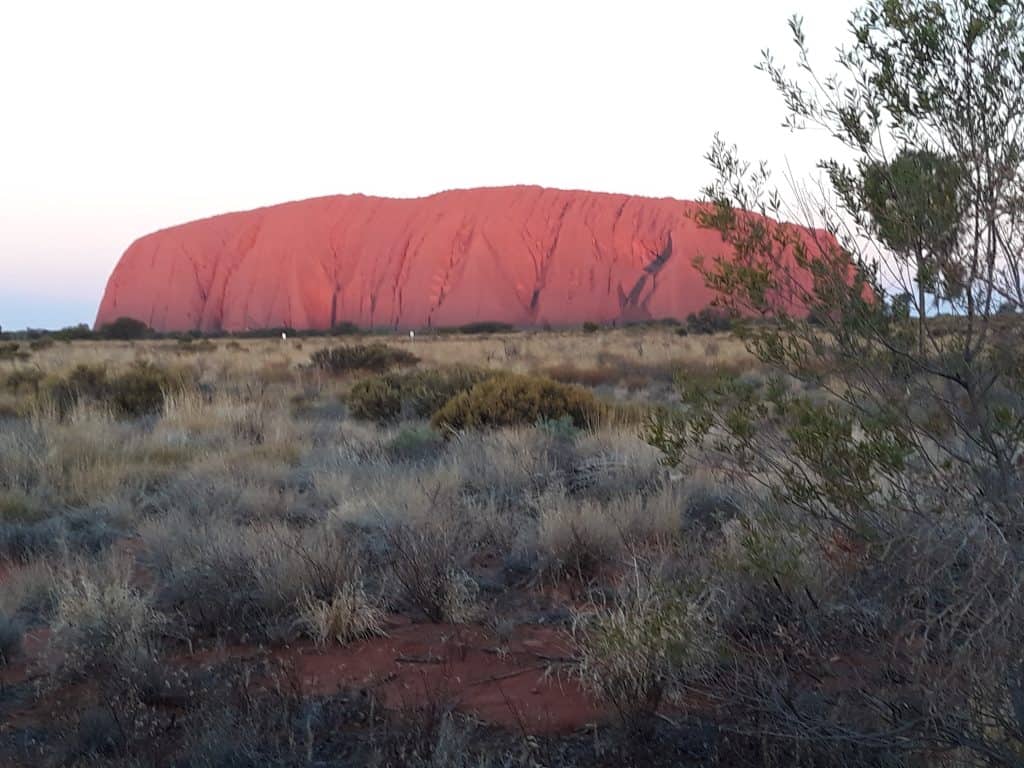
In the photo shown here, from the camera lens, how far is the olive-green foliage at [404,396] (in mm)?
11602

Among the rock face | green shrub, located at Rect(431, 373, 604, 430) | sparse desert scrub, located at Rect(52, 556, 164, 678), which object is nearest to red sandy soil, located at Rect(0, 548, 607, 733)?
sparse desert scrub, located at Rect(52, 556, 164, 678)

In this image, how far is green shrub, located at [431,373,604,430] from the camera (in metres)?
9.85

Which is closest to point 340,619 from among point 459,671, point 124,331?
point 459,671

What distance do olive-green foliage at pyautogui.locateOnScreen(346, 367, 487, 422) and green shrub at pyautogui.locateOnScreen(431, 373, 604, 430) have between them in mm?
1155

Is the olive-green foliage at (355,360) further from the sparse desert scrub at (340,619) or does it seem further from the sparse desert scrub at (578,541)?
the sparse desert scrub at (340,619)

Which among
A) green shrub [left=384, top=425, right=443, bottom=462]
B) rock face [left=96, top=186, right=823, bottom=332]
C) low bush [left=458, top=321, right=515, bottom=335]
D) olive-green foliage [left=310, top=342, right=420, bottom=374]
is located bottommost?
green shrub [left=384, top=425, right=443, bottom=462]

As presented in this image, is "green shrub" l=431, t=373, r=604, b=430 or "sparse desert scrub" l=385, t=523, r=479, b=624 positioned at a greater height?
"green shrub" l=431, t=373, r=604, b=430

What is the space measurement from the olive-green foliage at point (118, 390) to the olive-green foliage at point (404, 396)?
2.82 m

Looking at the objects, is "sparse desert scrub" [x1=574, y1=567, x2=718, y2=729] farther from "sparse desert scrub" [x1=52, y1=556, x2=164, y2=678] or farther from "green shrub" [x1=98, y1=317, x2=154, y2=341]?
"green shrub" [x1=98, y1=317, x2=154, y2=341]

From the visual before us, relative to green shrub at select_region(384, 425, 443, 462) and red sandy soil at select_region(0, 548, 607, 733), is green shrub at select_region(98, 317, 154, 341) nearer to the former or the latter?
green shrub at select_region(384, 425, 443, 462)

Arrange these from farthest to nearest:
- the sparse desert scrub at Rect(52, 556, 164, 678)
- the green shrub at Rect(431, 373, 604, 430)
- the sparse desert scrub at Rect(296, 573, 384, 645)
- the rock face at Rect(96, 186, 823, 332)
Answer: the rock face at Rect(96, 186, 823, 332) < the green shrub at Rect(431, 373, 604, 430) < the sparse desert scrub at Rect(296, 573, 384, 645) < the sparse desert scrub at Rect(52, 556, 164, 678)

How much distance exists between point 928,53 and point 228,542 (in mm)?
4213

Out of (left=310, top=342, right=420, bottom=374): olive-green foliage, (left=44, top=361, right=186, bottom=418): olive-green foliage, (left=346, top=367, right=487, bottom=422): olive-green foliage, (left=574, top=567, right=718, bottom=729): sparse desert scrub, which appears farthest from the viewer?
(left=310, top=342, right=420, bottom=374): olive-green foliage

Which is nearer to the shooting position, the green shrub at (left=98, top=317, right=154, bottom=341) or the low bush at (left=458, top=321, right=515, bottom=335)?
the green shrub at (left=98, top=317, right=154, bottom=341)
